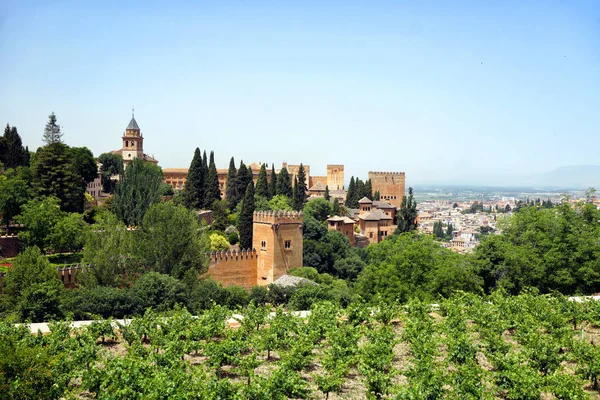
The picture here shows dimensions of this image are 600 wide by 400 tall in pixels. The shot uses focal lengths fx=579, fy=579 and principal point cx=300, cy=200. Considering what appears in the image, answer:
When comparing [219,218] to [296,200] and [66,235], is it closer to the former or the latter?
[296,200]

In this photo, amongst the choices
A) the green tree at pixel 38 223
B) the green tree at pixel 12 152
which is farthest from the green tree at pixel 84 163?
the green tree at pixel 38 223

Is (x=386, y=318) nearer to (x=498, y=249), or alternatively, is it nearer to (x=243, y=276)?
(x=498, y=249)

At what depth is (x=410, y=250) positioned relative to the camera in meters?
23.0

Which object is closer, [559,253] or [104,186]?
[559,253]

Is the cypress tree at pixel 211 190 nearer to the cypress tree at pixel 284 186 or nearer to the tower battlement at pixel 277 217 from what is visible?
the cypress tree at pixel 284 186

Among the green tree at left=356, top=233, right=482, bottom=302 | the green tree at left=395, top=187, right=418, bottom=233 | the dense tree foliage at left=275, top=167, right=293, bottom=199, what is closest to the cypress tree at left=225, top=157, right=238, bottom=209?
the dense tree foliage at left=275, top=167, right=293, bottom=199

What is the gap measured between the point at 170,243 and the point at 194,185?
2151cm

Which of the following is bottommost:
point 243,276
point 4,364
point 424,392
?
point 243,276

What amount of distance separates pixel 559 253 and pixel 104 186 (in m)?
50.8

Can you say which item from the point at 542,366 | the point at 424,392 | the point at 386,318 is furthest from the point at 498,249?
the point at 424,392

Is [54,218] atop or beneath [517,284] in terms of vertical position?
atop

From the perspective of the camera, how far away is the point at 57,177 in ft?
125

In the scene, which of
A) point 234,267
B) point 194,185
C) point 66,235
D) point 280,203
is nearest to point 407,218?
point 280,203

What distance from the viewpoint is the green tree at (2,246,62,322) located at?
19625mm
